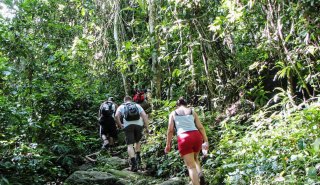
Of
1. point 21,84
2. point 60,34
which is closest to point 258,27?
point 21,84

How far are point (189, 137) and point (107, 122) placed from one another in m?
4.84

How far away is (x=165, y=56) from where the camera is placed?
9430mm

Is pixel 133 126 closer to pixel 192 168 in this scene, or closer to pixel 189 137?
pixel 189 137

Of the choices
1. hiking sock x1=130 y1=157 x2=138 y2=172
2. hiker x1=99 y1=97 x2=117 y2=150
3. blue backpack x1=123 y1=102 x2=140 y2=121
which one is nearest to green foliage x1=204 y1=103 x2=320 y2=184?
hiking sock x1=130 y1=157 x2=138 y2=172

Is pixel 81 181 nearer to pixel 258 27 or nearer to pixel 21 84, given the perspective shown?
pixel 21 84

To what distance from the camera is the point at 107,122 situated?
9961mm

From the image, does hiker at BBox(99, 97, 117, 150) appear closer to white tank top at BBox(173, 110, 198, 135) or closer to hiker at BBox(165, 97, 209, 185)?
hiker at BBox(165, 97, 209, 185)

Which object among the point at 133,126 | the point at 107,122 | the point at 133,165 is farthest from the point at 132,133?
the point at 107,122

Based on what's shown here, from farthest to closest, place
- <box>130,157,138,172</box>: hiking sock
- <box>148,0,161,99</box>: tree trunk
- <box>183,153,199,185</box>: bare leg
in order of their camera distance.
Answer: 1. <box>148,0,161,99</box>: tree trunk
2. <box>130,157,138,172</box>: hiking sock
3. <box>183,153,199,185</box>: bare leg

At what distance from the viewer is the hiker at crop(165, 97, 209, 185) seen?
548 cm

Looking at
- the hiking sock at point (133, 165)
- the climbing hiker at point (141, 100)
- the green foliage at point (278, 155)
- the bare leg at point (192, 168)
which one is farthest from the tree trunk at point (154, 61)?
→ the bare leg at point (192, 168)

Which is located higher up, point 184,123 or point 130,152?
point 184,123

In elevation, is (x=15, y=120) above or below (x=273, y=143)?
above

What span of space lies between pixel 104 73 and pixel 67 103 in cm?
446
